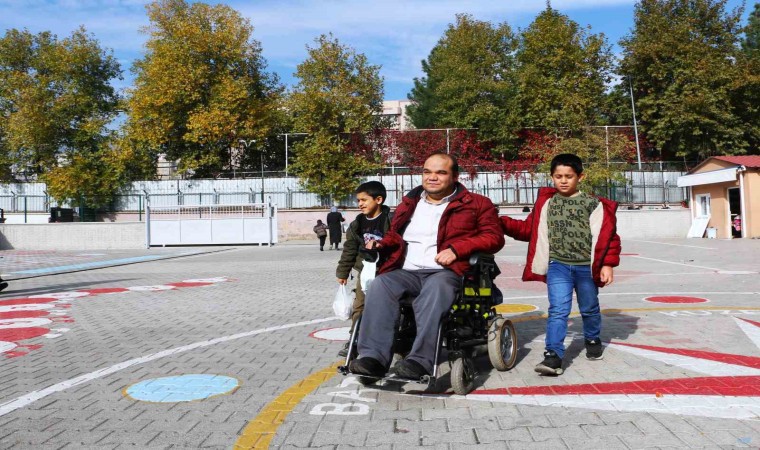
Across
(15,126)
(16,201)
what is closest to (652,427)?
(16,201)

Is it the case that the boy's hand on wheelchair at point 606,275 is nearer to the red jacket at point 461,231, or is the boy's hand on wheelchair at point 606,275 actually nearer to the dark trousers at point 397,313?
the red jacket at point 461,231

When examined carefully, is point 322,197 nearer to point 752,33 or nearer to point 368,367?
point 368,367

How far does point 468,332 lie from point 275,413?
1511 millimetres

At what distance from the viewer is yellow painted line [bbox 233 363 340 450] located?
331 cm

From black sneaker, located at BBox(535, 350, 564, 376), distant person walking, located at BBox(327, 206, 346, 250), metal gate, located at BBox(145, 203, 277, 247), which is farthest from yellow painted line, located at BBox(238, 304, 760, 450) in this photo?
metal gate, located at BBox(145, 203, 277, 247)

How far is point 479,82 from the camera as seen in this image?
140ft

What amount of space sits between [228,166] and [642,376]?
38063 millimetres

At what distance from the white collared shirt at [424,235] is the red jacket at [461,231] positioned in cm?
4

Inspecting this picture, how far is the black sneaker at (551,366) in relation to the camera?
4559 mm

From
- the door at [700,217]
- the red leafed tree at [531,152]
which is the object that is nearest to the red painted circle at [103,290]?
the door at [700,217]

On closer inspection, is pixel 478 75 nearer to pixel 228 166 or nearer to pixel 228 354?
pixel 228 166

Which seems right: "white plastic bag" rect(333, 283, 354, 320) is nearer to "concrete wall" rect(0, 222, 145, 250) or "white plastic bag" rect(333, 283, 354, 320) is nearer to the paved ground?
the paved ground

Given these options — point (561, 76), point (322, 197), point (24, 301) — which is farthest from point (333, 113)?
point (24, 301)

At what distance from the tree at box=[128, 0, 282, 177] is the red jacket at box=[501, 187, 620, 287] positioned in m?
34.6
